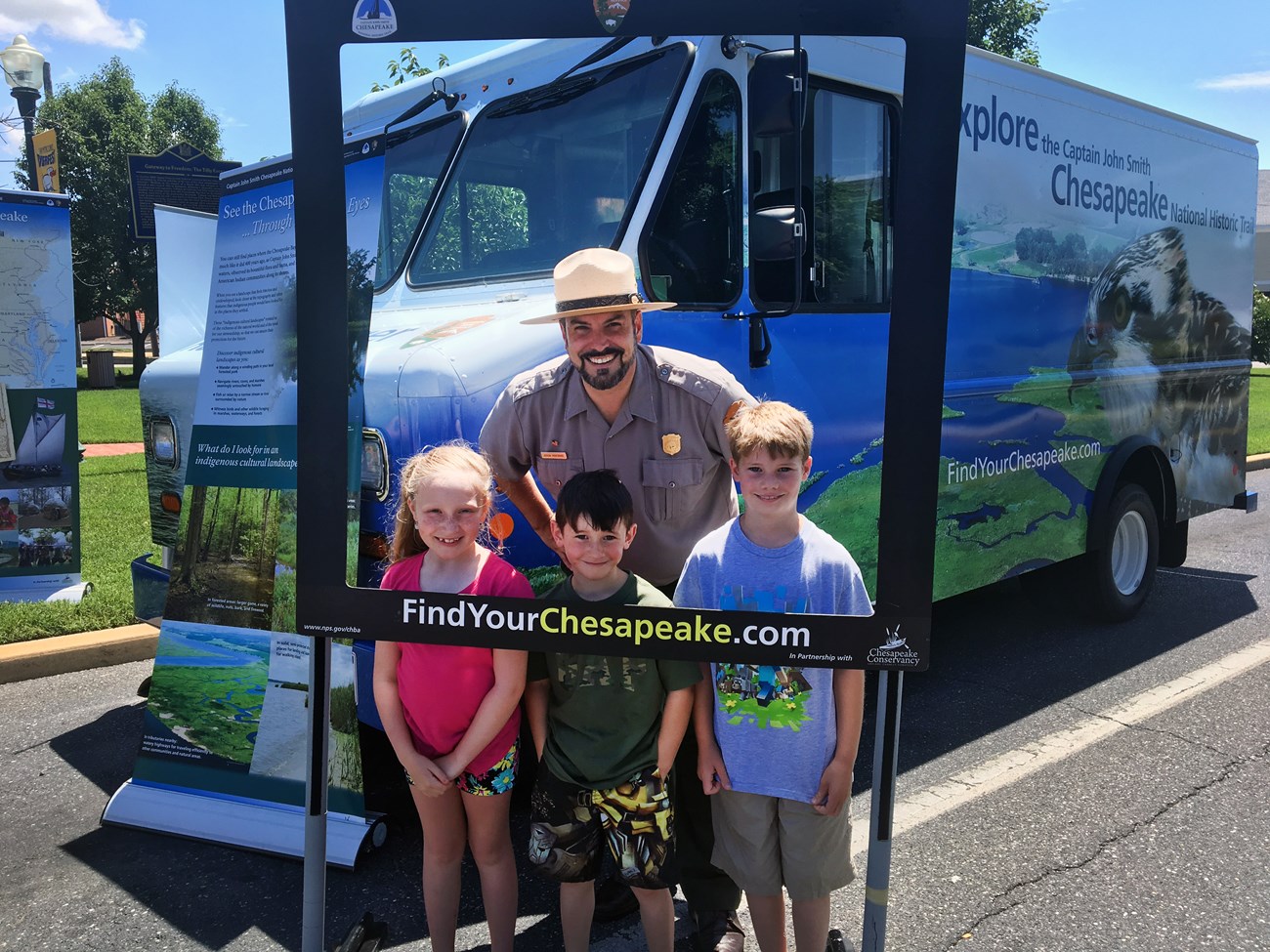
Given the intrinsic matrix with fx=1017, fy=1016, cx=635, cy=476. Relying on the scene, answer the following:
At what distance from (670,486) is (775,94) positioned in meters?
1.05

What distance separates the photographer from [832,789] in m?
2.45

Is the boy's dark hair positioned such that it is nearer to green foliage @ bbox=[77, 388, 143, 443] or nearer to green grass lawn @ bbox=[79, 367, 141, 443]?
green foliage @ bbox=[77, 388, 143, 443]

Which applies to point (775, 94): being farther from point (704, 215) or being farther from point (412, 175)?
point (412, 175)

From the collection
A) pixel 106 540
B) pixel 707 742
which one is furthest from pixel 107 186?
pixel 707 742

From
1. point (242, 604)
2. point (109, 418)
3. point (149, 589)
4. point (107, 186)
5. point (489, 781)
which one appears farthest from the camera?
point (107, 186)

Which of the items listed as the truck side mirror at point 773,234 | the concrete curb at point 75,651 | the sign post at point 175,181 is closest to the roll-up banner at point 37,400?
the concrete curb at point 75,651

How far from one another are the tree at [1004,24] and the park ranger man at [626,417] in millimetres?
19247

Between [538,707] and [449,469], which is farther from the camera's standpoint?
[538,707]

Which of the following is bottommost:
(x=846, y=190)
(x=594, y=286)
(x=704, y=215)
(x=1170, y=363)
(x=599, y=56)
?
(x=1170, y=363)

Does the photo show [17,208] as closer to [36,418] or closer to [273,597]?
[36,418]

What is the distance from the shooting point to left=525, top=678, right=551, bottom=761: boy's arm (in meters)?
2.65

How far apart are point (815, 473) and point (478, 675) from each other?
0.99 m

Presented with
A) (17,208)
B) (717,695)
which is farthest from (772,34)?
(17,208)

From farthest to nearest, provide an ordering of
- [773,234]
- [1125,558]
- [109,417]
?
[109,417], [1125,558], [773,234]
